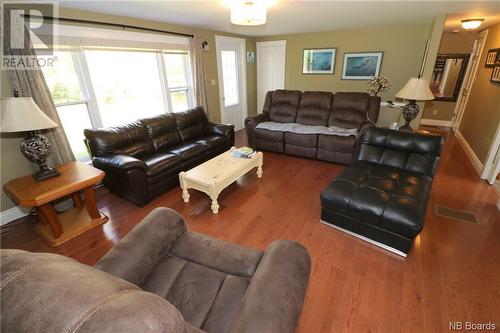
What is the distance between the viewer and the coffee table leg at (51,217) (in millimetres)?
2085

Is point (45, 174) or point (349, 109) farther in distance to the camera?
point (349, 109)

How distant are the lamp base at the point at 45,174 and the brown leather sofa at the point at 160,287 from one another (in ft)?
4.93

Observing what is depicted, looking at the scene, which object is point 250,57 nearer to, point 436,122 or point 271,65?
point 271,65

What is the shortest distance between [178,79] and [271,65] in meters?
2.64

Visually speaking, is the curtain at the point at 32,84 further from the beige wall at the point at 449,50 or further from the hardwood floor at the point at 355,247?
the beige wall at the point at 449,50

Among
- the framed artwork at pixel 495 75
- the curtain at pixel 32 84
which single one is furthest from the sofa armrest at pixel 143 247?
the framed artwork at pixel 495 75

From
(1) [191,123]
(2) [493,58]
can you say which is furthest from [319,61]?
(1) [191,123]

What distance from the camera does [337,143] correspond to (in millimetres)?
3619

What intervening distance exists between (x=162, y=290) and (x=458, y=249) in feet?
7.88

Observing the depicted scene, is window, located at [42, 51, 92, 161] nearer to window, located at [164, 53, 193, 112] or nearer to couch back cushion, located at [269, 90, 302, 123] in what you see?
window, located at [164, 53, 193, 112]

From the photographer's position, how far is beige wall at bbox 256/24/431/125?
4.31 m

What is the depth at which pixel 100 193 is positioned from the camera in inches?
122

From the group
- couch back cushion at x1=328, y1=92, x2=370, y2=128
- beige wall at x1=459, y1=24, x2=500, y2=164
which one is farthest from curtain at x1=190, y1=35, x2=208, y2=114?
beige wall at x1=459, y1=24, x2=500, y2=164

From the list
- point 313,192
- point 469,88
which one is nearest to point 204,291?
point 313,192
